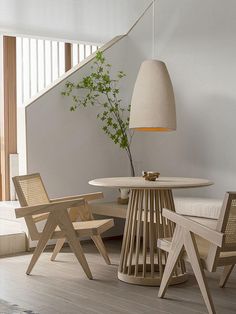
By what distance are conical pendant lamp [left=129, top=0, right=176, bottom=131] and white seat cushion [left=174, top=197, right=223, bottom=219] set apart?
0.74 m

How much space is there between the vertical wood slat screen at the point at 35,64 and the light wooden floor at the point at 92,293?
3207 mm

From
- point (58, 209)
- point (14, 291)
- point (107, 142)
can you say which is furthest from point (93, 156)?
point (14, 291)

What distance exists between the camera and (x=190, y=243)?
4.17 meters

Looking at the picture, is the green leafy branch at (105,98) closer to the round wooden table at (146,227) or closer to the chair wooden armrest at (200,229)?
the round wooden table at (146,227)

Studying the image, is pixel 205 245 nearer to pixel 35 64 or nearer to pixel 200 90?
pixel 200 90

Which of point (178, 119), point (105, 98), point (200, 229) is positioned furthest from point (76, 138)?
point (200, 229)

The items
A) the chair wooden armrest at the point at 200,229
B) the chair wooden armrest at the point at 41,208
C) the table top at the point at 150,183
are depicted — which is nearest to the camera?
the chair wooden armrest at the point at 200,229

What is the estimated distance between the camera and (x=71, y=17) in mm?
6750

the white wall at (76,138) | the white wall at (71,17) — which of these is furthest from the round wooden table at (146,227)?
the white wall at (71,17)

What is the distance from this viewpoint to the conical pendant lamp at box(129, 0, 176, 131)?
5781mm

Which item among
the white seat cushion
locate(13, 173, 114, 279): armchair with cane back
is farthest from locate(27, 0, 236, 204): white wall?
locate(13, 173, 114, 279): armchair with cane back

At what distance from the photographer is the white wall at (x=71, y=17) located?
634cm

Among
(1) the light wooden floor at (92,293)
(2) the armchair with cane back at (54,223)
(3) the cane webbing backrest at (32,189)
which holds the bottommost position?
(1) the light wooden floor at (92,293)

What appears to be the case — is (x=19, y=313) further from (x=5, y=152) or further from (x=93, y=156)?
(x=5, y=152)
